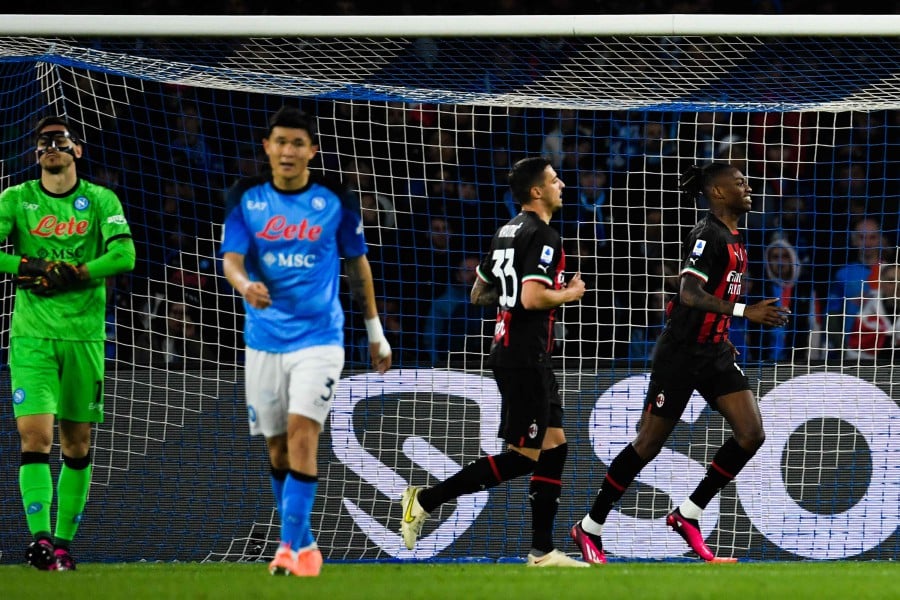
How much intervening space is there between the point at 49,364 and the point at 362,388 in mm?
2628

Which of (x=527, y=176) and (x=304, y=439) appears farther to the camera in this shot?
(x=527, y=176)

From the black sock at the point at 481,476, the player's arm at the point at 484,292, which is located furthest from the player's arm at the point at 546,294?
the black sock at the point at 481,476

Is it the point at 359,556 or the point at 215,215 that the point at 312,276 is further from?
the point at 215,215

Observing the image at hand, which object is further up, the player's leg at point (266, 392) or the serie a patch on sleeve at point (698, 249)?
the serie a patch on sleeve at point (698, 249)

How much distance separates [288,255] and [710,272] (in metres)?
2.90

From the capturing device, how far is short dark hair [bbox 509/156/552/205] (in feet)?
26.0

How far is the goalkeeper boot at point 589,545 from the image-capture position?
27.8 ft

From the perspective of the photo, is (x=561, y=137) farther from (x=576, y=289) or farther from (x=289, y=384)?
(x=289, y=384)

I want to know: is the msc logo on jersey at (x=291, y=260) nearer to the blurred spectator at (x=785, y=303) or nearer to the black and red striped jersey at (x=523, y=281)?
the black and red striped jersey at (x=523, y=281)

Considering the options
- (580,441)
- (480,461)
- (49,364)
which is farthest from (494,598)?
(580,441)

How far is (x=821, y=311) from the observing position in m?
10.7

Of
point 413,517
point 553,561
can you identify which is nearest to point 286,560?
point 413,517

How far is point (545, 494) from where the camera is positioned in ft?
25.6

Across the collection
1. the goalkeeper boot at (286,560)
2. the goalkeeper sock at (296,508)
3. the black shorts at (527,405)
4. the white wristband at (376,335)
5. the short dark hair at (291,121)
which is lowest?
the goalkeeper boot at (286,560)
